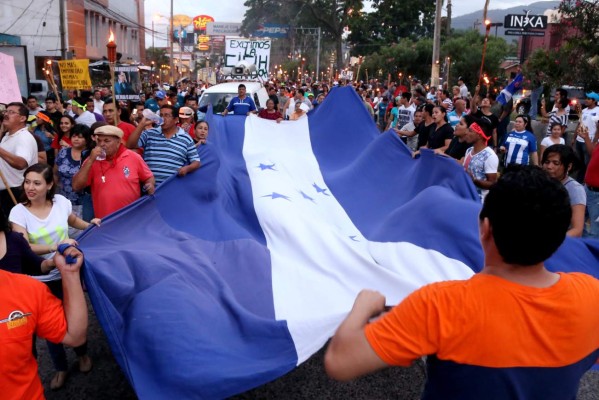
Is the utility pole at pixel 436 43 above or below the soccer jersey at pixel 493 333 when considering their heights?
above

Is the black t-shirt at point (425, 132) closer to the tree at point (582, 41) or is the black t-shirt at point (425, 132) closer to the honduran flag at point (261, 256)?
the honduran flag at point (261, 256)

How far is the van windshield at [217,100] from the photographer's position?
46.1 ft

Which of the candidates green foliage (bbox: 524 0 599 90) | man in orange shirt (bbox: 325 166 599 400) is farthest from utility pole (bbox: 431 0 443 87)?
man in orange shirt (bbox: 325 166 599 400)

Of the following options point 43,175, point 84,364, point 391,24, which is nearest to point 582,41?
point 43,175

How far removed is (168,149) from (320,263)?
7.07ft

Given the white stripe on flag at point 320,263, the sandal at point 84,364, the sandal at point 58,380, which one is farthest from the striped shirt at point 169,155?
the sandal at point 58,380

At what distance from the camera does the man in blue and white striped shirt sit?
545cm

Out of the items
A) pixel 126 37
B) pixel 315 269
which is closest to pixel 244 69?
pixel 315 269

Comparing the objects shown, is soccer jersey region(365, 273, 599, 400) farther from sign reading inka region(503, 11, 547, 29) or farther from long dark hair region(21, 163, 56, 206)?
sign reading inka region(503, 11, 547, 29)

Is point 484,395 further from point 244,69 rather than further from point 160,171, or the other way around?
point 244,69

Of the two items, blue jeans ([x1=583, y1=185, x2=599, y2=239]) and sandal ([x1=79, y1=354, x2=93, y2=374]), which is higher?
blue jeans ([x1=583, y1=185, x2=599, y2=239])

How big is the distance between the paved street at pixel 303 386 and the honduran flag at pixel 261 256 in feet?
2.65

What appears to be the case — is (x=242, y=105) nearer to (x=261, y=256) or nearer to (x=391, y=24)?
(x=261, y=256)

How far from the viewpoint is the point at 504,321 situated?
1.54 meters
